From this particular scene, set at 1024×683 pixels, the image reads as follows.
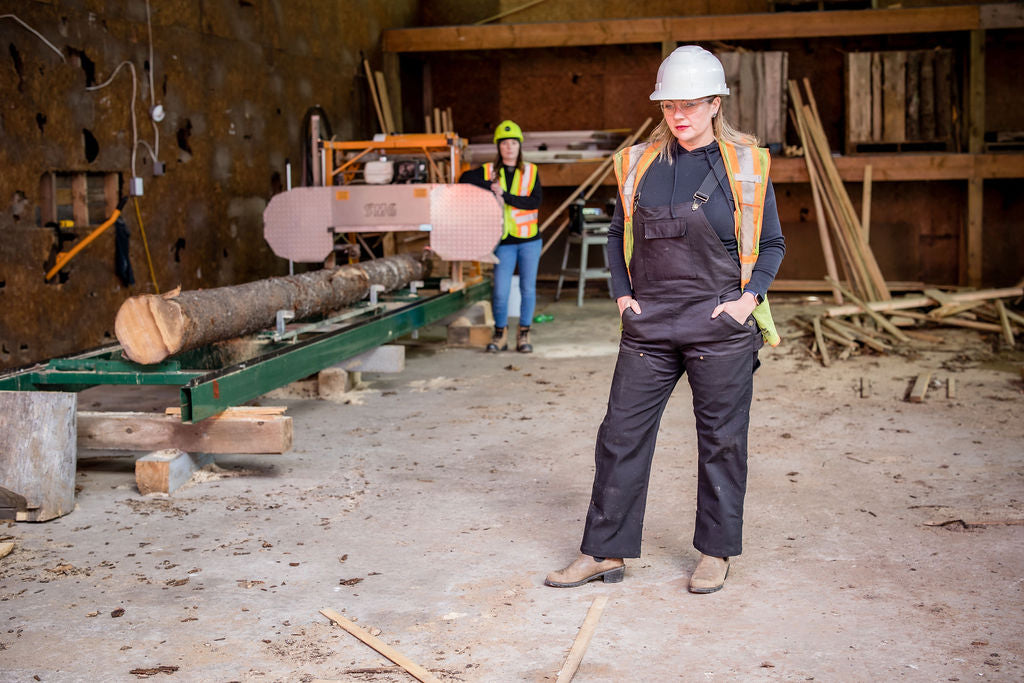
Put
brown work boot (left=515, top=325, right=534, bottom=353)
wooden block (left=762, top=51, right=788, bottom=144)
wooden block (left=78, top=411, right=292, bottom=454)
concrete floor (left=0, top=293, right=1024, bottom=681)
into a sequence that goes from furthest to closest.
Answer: wooden block (left=762, top=51, right=788, bottom=144)
brown work boot (left=515, top=325, right=534, bottom=353)
wooden block (left=78, top=411, right=292, bottom=454)
concrete floor (left=0, top=293, right=1024, bottom=681)

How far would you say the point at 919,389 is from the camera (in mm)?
6203

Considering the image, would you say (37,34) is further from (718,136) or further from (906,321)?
(906,321)

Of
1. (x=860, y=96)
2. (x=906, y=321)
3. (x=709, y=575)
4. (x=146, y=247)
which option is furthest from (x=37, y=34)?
(x=860, y=96)

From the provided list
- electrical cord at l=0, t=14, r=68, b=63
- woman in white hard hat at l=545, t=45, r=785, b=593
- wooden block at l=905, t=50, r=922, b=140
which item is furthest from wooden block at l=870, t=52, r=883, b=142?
woman in white hard hat at l=545, t=45, r=785, b=593

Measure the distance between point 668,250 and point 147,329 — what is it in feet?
8.43

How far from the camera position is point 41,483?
394cm

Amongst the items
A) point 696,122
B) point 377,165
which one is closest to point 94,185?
point 377,165

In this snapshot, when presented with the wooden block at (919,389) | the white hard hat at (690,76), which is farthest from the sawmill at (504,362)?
the wooden block at (919,389)

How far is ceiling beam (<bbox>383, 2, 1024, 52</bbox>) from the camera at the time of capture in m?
10.9

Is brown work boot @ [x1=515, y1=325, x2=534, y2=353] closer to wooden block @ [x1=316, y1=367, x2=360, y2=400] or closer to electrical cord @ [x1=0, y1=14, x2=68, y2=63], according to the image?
wooden block @ [x1=316, y1=367, x2=360, y2=400]

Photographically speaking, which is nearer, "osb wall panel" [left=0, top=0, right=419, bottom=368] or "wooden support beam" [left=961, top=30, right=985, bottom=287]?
"osb wall panel" [left=0, top=0, right=419, bottom=368]

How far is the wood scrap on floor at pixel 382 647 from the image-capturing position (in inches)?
105

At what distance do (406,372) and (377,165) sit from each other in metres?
1.72

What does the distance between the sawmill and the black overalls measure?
0.01 m
